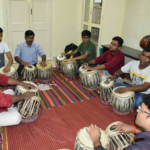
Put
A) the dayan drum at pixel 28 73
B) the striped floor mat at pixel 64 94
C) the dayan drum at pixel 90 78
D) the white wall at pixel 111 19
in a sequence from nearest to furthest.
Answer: the striped floor mat at pixel 64 94
the dayan drum at pixel 90 78
the dayan drum at pixel 28 73
the white wall at pixel 111 19

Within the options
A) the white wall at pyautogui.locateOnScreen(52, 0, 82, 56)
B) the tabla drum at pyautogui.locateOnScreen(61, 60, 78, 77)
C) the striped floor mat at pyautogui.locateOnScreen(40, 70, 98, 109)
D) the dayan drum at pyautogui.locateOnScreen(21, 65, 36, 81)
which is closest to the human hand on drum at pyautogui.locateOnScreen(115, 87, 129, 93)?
the striped floor mat at pyautogui.locateOnScreen(40, 70, 98, 109)

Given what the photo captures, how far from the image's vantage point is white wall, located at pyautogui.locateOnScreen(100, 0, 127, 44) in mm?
4340

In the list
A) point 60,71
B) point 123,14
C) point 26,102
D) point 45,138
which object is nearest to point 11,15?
point 60,71

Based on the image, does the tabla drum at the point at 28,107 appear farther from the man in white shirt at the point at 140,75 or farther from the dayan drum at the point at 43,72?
the dayan drum at the point at 43,72

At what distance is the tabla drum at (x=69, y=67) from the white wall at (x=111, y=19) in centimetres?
115

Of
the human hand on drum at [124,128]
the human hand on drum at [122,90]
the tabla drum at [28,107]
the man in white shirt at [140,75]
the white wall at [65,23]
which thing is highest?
the white wall at [65,23]

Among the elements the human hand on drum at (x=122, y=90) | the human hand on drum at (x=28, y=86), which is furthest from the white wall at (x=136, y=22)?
the human hand on drum at (x=28, y=86)

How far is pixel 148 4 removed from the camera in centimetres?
390

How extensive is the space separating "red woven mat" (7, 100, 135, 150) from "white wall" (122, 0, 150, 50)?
204cm

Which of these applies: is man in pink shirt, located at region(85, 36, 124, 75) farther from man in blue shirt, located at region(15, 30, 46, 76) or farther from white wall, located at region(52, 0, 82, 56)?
white wall, located at region(52, 0, 82, 56)

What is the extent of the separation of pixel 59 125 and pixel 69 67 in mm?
1612

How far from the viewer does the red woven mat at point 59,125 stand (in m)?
2.11

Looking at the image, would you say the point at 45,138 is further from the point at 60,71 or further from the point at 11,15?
the point at 11,15

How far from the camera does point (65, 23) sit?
5.39 m
